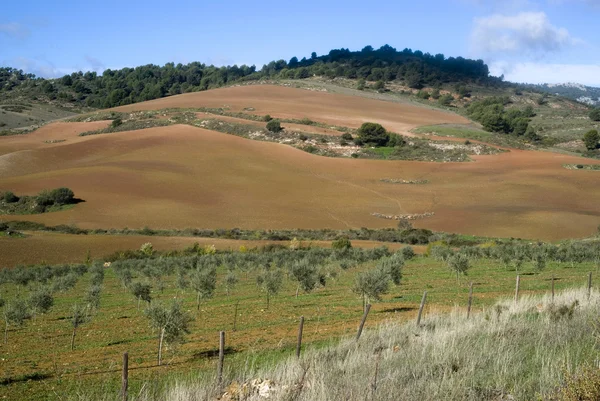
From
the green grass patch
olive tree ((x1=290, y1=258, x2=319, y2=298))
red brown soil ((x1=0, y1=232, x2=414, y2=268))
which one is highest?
olive tree ((x1=290, y1=258, x2=319, y2=298))

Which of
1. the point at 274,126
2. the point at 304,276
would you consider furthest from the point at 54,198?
the point at 274,126

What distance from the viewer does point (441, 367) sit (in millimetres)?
9984

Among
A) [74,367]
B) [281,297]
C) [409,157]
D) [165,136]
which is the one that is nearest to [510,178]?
[409,157]

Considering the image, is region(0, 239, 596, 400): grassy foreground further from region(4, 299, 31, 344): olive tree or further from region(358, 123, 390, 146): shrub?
region(358, 123, 390, 146): shrub

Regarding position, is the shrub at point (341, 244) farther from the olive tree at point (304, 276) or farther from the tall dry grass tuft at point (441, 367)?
the tall dry grass tuft at point (441, 367)

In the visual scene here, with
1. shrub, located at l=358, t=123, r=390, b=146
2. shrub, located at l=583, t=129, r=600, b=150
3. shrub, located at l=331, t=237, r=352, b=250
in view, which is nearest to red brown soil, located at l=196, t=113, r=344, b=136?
shrub, located at l=358, t=123, r=390, b=146

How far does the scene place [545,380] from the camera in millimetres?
8719

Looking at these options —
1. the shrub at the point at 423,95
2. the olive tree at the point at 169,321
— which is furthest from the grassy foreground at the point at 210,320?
the shrub at the point at 423,95

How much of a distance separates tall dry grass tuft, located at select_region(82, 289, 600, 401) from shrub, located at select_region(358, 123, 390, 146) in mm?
93125

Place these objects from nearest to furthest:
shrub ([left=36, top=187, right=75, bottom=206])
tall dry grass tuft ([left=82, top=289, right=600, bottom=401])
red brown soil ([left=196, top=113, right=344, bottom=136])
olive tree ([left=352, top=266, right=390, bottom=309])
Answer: tall dry grass tuft ([left=82, top=289, right=600, bottom=401]) → olive tree ([left=352, top=266, right=390, bottom=309]) → shrub ([left=36, top=187, right=75, bottom=206]) → red brown soil ([left=196, top=113, right=344, bottom=136])

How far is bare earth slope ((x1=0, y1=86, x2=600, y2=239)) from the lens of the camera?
65.6 m

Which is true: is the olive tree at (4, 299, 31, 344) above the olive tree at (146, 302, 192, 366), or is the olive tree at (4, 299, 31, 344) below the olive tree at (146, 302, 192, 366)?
below

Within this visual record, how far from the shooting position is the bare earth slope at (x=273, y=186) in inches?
2581

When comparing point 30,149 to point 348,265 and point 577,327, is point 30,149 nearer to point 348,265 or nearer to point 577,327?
point 348,265
